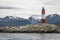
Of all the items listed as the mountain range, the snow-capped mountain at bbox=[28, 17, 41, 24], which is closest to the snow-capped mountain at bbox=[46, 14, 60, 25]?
the mountain range

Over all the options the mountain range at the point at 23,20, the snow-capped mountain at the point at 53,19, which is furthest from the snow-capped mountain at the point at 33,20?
the snow-capped mountain at the point at 53,19

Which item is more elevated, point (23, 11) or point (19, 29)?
point (23, 11)

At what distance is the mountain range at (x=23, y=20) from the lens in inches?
173

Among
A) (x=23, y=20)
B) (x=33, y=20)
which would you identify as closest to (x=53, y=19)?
(x=33, y=20)

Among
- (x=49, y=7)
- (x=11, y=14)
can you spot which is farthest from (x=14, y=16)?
(x=49, y=7)

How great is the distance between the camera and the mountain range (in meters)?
4.39

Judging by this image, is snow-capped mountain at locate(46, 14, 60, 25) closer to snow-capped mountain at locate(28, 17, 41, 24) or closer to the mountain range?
the mountain range

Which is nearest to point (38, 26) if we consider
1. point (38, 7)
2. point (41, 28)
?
point (41, 28)

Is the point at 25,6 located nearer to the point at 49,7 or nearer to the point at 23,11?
the point at 23,11

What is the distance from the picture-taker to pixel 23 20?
14.5 ft

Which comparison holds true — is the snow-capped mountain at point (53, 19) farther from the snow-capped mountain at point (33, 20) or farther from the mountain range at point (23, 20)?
the snow-capped mountain at point (33, 20)

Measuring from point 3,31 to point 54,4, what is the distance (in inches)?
41.2

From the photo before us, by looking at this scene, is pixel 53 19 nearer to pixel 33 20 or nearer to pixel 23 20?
pixel 33 20

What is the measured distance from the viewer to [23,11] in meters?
4.44
